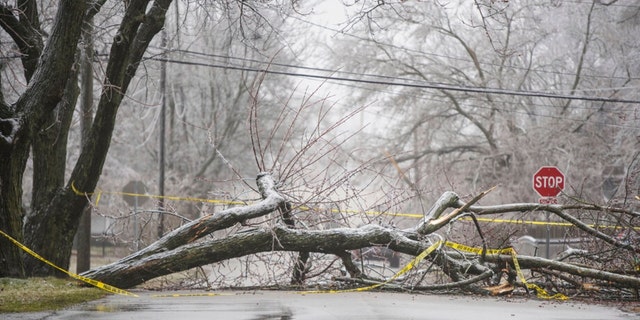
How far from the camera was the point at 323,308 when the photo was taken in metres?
9.52

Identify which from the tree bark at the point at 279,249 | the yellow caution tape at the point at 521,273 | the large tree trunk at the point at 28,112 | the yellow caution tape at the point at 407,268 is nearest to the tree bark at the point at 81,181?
the large tree trunk at the point at 28,112

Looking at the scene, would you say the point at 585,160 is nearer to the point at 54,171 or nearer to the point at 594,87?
the point at 594,87

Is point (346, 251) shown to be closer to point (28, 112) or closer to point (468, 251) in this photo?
point (468, 251)

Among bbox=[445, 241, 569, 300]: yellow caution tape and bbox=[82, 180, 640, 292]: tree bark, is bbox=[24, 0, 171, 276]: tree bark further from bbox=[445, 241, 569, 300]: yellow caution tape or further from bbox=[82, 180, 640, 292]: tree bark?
bbox=[445, 241, 569, 300]: yellow caution tape

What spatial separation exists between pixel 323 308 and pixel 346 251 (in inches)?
93.6

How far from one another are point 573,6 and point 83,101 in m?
18.4

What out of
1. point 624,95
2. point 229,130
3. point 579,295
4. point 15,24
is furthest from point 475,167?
point 15,24

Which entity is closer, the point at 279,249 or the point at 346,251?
the point at 279,249

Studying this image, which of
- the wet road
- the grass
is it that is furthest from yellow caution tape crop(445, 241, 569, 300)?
the grass

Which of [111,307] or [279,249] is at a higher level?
[279,249]

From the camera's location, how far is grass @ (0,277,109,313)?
29.7 ft

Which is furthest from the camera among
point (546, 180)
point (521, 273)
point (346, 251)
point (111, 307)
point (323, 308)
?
point (546, 180)

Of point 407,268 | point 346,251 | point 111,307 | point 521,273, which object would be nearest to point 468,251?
point 521,273

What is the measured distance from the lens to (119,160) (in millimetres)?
39844
